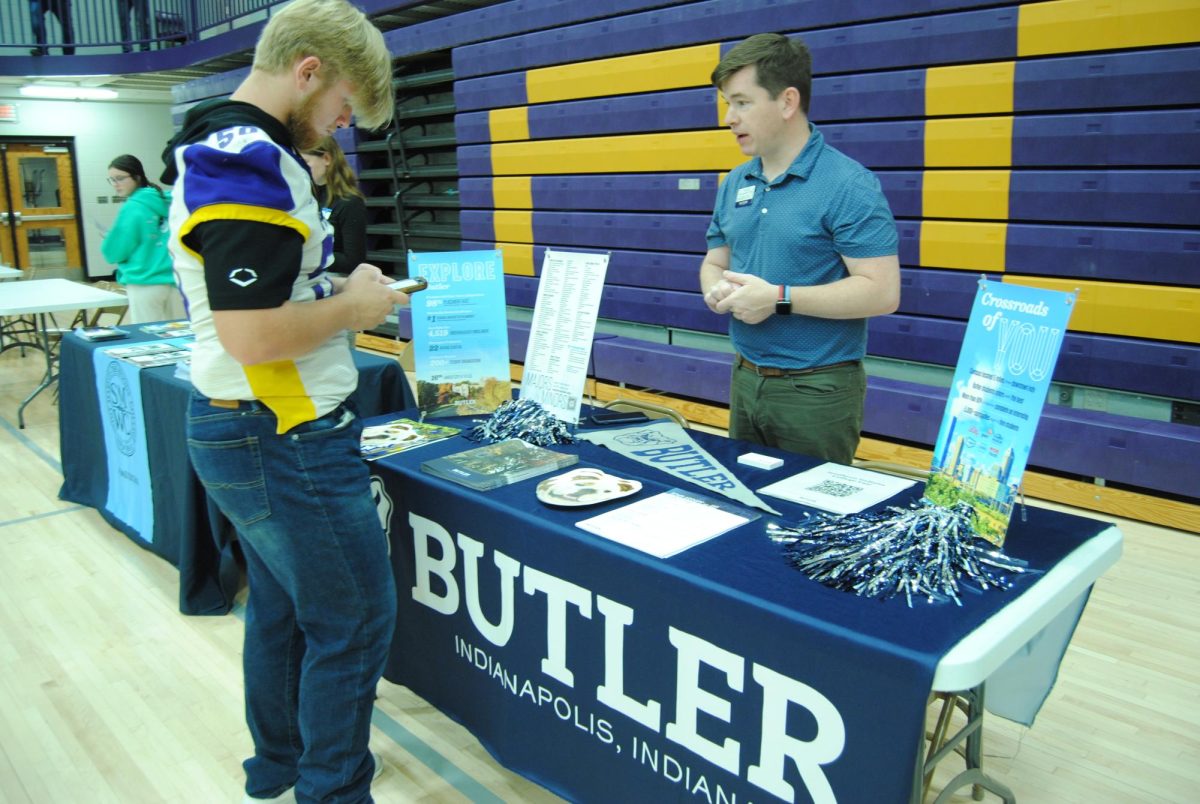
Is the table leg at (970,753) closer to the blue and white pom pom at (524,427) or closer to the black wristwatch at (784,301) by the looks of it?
the black wristwatch at (784,301)

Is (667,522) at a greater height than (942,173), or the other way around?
(942,173)

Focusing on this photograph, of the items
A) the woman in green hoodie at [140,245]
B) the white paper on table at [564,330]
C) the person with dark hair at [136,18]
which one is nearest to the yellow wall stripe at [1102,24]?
the white paper on table at [564,330]

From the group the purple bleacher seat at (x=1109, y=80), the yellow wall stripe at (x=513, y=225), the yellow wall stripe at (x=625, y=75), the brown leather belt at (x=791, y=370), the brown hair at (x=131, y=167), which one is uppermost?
the yellow wall stripe at (x=625, y=75)

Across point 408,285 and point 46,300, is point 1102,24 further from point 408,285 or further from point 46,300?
A: point 46,300

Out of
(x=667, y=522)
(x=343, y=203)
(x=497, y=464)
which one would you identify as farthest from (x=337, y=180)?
(x=667, y=522)

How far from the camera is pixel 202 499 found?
285 centimetres

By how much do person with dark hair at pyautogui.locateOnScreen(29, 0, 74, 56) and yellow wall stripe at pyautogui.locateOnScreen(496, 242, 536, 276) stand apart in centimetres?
832

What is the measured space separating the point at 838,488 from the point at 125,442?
2.89m

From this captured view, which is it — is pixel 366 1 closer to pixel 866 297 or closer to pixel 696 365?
pixel 696 365

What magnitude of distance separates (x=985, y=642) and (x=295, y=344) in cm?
111

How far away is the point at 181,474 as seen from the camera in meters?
2.95

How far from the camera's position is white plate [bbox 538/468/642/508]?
5.52 feet

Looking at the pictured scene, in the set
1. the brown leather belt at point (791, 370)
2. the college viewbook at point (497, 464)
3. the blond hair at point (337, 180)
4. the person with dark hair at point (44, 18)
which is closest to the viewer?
the college viewbook at point (497, 464)

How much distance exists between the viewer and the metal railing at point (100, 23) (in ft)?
35.7
